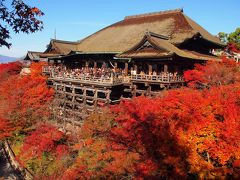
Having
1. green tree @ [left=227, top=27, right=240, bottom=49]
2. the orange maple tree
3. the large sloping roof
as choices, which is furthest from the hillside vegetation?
green tree @ [left=227, top=27, right=240, bottom=49]

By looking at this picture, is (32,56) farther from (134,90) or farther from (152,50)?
(152,50)

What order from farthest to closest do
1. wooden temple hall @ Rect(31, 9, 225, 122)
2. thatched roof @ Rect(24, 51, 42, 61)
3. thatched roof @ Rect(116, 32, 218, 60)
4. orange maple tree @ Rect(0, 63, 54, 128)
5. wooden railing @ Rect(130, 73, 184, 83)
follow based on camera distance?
thatched roof @ Rect(24, 51, 42, 61), orange maple tree @ Rect(0, 63, 54, 128), wooden temple hall @ Rect(31, 9, 225, 122), thatched roof @ Rect(116, 32, 218, 60), wooden railing @ Rect(130, 73, 184, 83)

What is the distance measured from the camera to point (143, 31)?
31703 mm

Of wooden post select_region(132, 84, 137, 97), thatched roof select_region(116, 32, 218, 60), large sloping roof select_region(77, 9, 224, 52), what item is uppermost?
large sloping roof select_region(77, 9, 224, 52)

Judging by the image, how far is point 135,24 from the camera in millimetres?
35500

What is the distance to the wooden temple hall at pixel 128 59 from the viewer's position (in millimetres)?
23203

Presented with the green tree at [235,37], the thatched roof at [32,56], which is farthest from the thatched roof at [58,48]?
the green tree at [235,37]

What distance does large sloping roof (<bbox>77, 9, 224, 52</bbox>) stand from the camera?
93.3 feet

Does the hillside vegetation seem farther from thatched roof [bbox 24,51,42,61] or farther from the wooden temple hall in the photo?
thatched roof [bbox 24,51,42,61]

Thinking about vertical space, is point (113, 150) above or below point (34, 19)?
below

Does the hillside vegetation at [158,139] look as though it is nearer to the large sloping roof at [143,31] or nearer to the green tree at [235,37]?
the large sloping roof at [143,31]

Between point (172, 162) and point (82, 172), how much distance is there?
→ 7.44 meters

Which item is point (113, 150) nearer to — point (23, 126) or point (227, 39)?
point (23, 126)

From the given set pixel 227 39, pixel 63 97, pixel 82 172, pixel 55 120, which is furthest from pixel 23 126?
pixel 227 39
